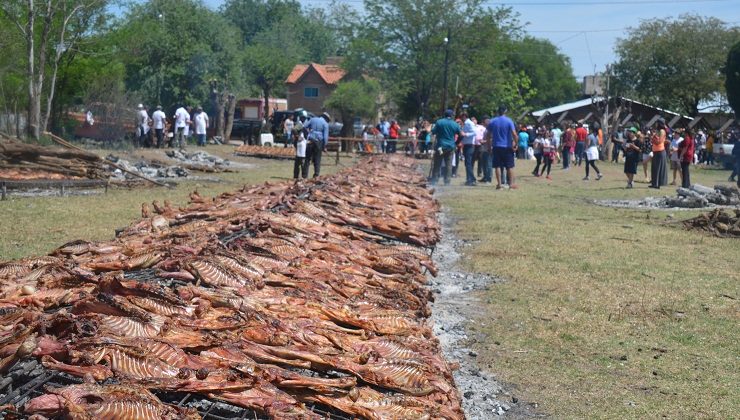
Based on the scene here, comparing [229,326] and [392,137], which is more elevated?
[392,137]

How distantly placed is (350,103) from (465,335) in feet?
149

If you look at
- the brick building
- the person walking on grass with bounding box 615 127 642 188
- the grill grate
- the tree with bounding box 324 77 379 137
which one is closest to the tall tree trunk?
the tree with bounding box 324 77 379 137

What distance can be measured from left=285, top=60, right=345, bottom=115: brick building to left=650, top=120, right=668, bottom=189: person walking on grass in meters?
63.0

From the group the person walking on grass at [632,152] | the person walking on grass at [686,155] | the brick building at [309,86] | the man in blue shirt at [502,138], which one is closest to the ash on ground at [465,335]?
the man in blue shirt at [502,138]

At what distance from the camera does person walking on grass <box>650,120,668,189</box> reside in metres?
23.5

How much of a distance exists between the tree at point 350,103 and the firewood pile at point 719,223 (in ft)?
119

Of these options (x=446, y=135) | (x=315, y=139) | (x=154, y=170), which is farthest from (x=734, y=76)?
(x=154, y=170)

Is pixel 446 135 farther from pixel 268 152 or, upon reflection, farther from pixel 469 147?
pixel 268 152

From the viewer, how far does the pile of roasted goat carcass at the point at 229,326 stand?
411cm

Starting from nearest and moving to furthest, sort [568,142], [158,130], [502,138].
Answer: [502,138]
[568,142]
[158,130]

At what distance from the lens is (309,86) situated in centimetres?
8856

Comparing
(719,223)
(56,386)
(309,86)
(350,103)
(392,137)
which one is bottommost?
(719,223)

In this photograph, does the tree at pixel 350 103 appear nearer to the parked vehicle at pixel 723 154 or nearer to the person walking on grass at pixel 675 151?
the parked vehicle at pixel 723 154

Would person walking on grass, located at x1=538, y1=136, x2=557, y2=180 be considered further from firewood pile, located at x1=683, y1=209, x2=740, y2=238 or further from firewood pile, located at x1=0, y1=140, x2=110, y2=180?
firewood pile, located at x1=0, y1=140, x2=110, y2=180
